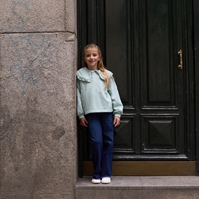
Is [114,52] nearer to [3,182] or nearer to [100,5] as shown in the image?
[100,5]

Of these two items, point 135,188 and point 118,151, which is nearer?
point 135,188

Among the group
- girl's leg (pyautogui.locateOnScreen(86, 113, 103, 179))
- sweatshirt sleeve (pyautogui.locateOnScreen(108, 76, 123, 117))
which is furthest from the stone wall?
sweatshirt sleeve (pyautogui.locateOnScreen(108, 76, 123, 117))

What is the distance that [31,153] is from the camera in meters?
4.83

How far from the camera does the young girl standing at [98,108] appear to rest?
491 cm

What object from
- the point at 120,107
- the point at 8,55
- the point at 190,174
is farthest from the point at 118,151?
the point at 8,55

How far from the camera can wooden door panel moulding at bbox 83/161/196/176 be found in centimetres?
525

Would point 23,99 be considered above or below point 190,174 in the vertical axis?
above

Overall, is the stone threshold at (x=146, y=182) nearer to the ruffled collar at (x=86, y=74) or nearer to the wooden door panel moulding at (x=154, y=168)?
the wooden door panel moulding at (x=154, y=168)

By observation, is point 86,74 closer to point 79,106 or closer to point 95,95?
point 95,95

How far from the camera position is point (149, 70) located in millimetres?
5312

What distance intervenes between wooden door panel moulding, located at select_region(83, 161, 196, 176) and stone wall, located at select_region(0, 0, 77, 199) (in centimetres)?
68

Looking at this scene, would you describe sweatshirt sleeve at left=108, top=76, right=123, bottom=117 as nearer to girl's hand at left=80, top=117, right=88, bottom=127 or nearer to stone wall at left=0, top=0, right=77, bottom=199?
girl's hand at left=80, top=117, right=88, bottom=127

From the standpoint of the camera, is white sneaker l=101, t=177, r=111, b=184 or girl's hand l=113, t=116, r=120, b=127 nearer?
white sneaker l=101, t=177, r=111, b=184

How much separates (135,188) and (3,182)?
63.5 inches
